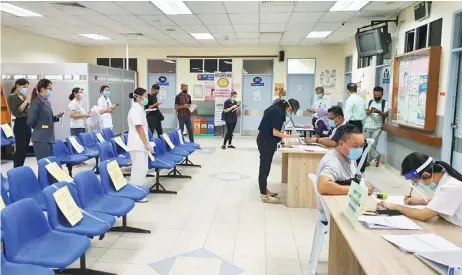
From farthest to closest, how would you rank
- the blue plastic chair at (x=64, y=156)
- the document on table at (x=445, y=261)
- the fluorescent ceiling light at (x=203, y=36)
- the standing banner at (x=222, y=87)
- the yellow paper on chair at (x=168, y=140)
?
the standing banner at (x=222, y=87), the fluorescent ceiling light at (x=203, y=36), the yellow paper on chair at (x=168, y=140), the blue plastic chair at (x=64, y=156), the document on table at (x=445, y=261)

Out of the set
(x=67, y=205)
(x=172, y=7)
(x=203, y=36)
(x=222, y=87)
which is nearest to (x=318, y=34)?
(x=203, y=36)

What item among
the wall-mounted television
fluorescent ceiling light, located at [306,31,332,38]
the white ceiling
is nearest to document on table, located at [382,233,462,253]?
the white ceiling

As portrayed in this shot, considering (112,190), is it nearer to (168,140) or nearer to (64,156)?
(64,156)

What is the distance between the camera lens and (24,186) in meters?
3.15

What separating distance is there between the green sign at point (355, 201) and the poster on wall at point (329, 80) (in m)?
9.85

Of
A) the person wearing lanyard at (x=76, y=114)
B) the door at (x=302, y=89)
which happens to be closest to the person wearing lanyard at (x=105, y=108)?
the person wearing lanyard at (x=76, y=114)

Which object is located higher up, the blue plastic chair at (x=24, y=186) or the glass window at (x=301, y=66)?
the glass window at (x=301, y=66)

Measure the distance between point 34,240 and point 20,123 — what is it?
4256 millimetres

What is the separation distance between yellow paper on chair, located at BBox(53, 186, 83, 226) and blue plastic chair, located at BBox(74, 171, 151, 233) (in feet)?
1.01

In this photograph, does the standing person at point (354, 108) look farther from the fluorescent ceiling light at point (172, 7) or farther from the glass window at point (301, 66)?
the glass window at point (301, 66)

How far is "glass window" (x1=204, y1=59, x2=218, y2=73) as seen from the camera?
1200cm

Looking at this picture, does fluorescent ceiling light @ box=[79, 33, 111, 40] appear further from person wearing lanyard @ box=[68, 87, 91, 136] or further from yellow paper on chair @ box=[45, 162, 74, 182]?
yellow paper on chair @ box=[45, 162, 74, 182]

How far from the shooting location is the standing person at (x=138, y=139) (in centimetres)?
443

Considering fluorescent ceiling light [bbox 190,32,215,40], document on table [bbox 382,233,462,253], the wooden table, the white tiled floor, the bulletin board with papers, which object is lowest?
the white tiled floor
